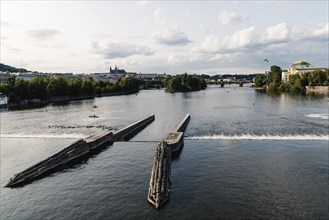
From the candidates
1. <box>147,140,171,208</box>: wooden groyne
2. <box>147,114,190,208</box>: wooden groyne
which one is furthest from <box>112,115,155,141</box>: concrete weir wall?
<box>147,140,171,208</box>: wooden groyne

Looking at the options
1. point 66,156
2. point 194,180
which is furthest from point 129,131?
point 194,180

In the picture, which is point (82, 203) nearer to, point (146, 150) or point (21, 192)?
point (21, 192)

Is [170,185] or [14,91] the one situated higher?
[14,91]

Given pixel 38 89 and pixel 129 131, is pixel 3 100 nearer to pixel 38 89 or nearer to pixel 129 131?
pixel 38 89

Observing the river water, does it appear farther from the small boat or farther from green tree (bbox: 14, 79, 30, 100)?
A: green tree (bbox: 14, 79, 30, 100)

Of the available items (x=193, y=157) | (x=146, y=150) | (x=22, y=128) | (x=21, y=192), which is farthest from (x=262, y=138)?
(x=22, y=128)

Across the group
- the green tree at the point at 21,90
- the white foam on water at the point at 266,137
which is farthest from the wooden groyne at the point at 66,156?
the green tree at the point at 21,90

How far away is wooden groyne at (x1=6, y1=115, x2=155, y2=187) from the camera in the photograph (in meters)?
38.8

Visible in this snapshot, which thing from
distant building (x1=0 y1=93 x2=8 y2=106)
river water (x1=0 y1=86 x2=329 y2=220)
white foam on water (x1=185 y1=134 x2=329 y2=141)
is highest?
distant building (x1=0 y1=93 x2=8 y2=106)

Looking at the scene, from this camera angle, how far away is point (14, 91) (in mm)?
164750

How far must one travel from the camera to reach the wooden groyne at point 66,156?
38.8 m

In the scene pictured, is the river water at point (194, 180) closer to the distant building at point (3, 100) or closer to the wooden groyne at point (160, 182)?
the wooden groyne at point (160, 182)

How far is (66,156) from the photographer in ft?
154

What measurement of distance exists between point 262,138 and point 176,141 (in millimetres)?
21124
